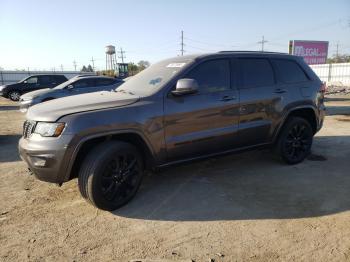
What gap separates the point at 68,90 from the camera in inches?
472

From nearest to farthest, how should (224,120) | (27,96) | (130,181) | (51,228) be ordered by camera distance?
(51,228) → (130,181) → (224,120) → (27,96)

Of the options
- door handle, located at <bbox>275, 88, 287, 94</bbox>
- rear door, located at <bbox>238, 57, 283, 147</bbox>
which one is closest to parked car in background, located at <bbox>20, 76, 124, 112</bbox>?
rear door, located at <bbox>238, 57, 283, 147</bbox>

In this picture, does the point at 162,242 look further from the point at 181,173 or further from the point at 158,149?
the point at 181,173

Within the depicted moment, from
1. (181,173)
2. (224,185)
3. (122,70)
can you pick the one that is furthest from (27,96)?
(122,70)

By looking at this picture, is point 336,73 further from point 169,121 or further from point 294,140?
point 169,121

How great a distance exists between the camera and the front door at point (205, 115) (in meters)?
4.23

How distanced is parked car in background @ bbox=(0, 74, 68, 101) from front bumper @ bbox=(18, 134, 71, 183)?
54.0 feet

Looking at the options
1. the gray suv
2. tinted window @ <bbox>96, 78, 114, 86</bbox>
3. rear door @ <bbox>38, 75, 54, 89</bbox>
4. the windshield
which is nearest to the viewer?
Result: the gray suv

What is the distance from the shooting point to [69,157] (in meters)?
3.62

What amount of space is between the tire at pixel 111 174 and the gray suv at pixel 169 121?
0.01 metres

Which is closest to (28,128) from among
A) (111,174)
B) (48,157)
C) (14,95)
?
(48,157)

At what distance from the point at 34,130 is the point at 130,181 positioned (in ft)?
4.27

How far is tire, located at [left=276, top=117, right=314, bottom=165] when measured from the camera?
544 cm

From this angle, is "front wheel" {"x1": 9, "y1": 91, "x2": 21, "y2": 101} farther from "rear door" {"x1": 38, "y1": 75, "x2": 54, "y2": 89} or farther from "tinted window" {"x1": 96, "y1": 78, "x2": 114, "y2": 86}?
"tinted window" {"x1": 96, "y1": 78, "x2": 114, "y2": 86}
